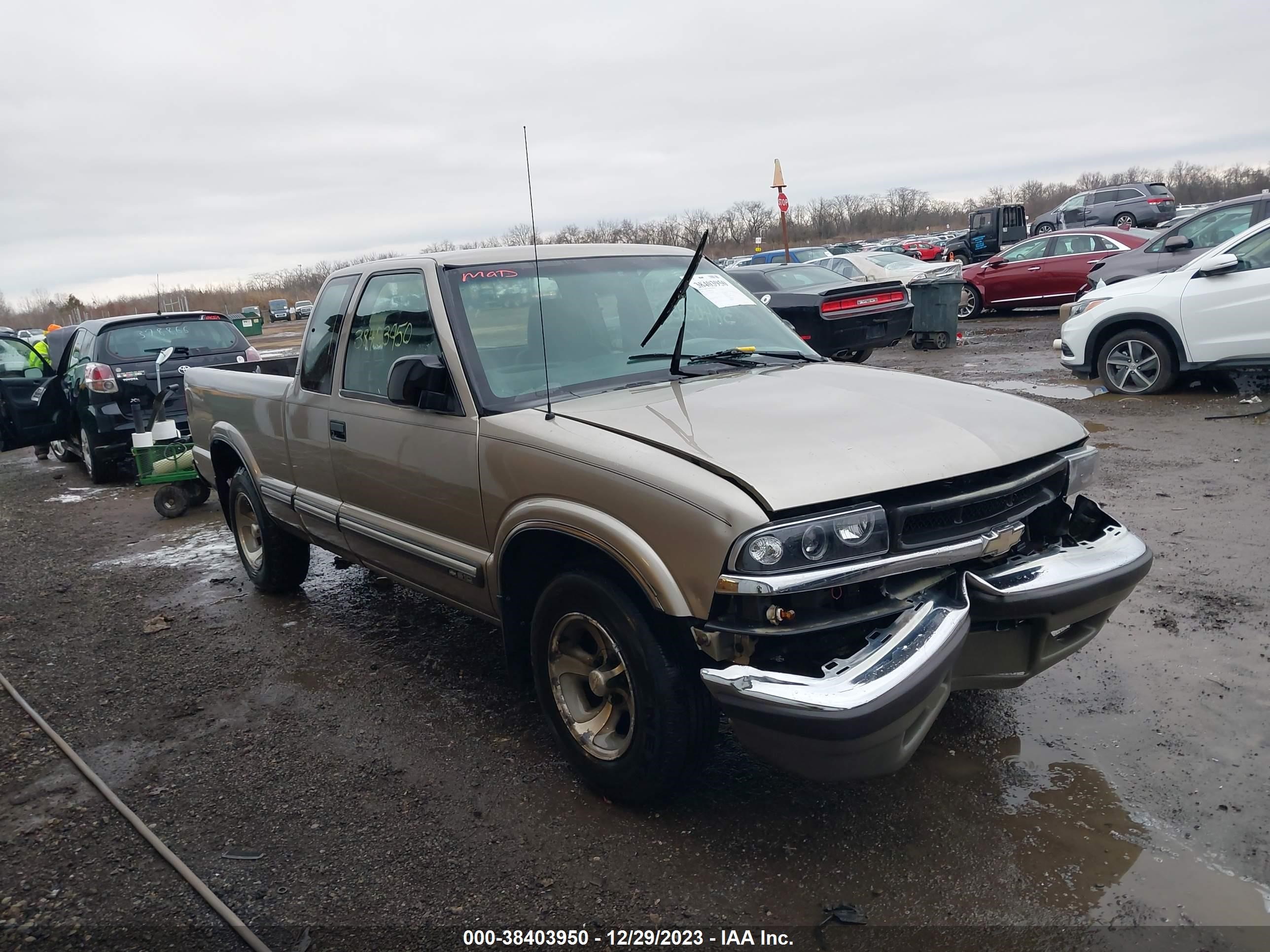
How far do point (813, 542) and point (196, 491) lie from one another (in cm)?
789

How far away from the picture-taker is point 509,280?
13.0 feet

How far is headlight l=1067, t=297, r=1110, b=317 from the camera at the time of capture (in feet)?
31.5

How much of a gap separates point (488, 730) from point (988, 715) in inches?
80.6

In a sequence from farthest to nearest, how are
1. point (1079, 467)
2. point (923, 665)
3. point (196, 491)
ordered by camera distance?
1. point (196, 491)
2. point (1079, 467)
3. point (923, 665)

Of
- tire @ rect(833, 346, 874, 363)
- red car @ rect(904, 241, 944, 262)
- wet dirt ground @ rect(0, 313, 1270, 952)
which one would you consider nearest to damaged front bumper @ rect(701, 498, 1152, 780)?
wet dirt ground @ rect(0, 313, 1270, 952)

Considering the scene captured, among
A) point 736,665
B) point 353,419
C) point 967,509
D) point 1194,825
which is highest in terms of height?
point 353,419

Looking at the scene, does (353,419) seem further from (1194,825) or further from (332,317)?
(1194,825)

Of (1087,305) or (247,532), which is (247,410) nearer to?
(247,532)

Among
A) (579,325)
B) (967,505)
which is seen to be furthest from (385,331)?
(967,505)

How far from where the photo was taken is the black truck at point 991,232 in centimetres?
3256

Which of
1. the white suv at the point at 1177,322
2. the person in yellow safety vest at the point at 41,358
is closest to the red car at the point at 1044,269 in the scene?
the white suv at the point at 1177,322

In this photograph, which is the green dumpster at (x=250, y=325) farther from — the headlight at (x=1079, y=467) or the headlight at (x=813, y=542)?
the headlight at (x=813, y=542)

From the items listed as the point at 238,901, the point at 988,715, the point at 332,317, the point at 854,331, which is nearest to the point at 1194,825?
the point at 988,715

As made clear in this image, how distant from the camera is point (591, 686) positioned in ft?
10.5
